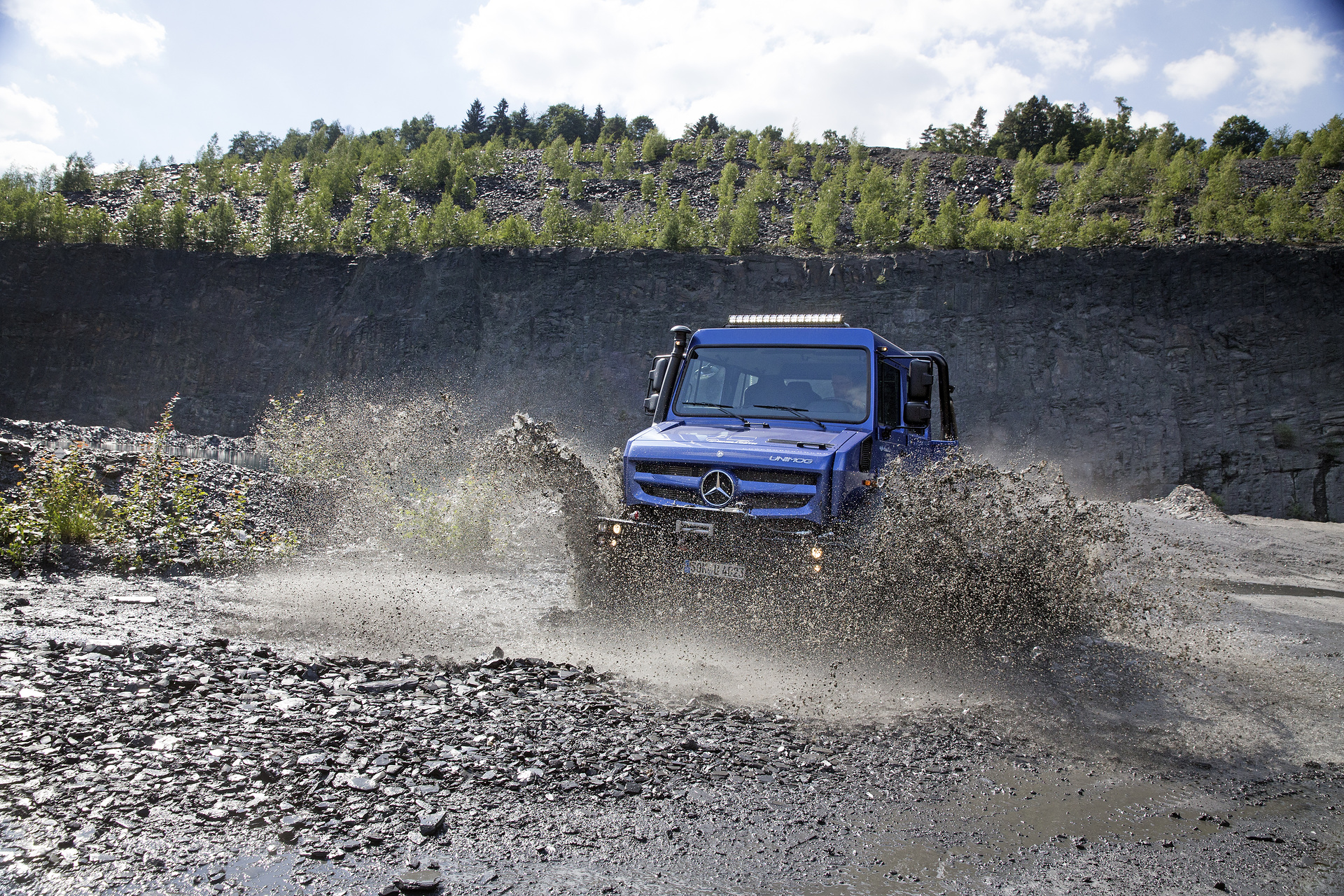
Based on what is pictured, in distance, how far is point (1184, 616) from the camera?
325 inches

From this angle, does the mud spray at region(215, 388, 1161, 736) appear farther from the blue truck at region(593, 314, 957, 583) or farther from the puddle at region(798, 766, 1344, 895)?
the puddle at region(798, 766, 1344, 895)

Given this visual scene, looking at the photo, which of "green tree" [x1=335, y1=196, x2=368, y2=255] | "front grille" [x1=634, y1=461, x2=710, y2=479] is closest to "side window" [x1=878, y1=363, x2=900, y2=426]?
"front grille" [x1=634, y1=461, x2=710, y2=479]

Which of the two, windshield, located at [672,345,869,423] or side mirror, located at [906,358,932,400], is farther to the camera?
windshield, located at [672,345,869,423]

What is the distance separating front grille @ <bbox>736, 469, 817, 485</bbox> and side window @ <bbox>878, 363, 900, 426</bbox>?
4.24 ft

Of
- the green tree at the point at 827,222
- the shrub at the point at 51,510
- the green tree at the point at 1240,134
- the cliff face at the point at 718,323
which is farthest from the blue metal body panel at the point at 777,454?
the green tree at the point at 1240,134

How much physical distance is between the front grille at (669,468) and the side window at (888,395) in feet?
5.87

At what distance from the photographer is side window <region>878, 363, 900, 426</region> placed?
23.8 feet

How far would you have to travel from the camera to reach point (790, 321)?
26.0 feet

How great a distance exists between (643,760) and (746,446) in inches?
121

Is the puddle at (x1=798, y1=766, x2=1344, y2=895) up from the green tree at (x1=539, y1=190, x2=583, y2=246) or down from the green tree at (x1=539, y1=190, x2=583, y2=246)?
down

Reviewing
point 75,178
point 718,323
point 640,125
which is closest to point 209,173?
point 75,178

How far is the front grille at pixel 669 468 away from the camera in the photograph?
21.6 feet

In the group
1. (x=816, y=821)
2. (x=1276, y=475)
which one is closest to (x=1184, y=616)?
(x=816, y=821)

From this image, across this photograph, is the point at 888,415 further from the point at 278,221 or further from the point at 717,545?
the point at 278,221
